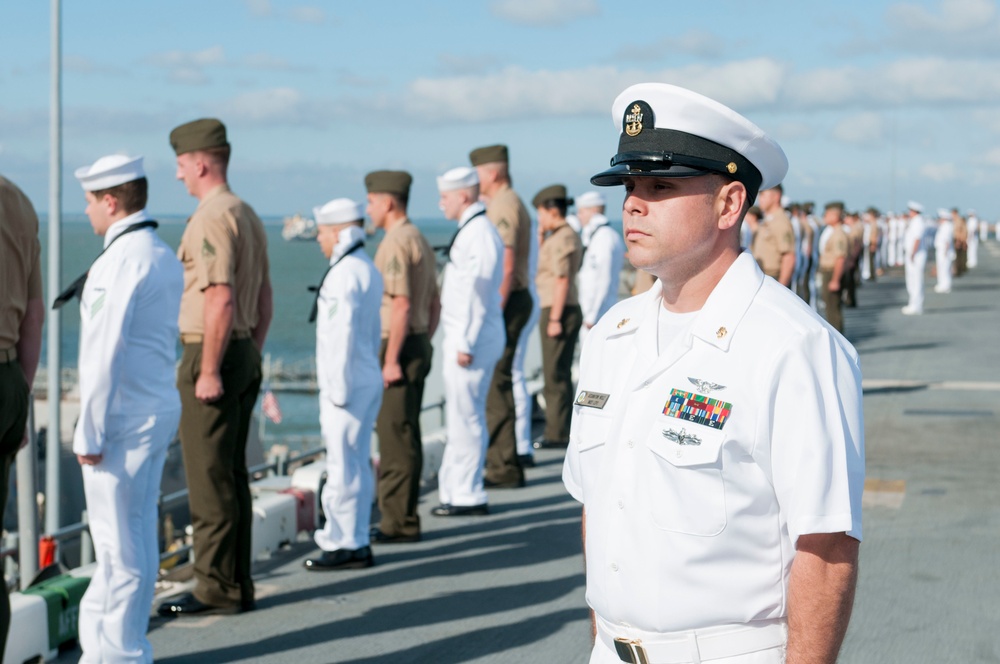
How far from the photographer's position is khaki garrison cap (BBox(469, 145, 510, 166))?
9.29m

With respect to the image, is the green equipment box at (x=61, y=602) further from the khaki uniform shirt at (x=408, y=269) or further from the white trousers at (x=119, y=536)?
the khaki uniform shirt at (x=408, y=269)

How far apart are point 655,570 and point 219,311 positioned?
3756 millimetres

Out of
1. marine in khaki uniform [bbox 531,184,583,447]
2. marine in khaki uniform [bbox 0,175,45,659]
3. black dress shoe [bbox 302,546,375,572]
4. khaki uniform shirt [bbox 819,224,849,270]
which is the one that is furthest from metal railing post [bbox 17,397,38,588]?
khaki uniform shirt [bbox 819,224,849,270]

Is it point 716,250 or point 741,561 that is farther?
point 716,250

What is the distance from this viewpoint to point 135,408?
5.05 metres

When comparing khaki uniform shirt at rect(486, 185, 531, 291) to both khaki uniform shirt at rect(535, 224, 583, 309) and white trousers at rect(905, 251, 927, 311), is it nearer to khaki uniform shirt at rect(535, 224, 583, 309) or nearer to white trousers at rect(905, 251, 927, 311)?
khaki uniform shirt at rect(535, 224, 583, 309)

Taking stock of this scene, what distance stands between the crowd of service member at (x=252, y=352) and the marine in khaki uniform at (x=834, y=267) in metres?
8.40

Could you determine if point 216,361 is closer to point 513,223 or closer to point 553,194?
point 513,223

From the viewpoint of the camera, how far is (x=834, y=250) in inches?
769

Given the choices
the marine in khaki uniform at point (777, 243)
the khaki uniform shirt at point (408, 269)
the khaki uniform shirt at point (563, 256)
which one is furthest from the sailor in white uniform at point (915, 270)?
the khaki uniform shirt at point (408, 269)

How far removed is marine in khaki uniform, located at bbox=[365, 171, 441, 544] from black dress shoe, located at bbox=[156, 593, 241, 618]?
170 cm

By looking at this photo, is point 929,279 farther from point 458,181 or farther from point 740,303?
point 740,303

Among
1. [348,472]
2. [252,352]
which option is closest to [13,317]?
[252,352]

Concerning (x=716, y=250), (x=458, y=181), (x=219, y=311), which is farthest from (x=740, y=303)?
(x=458, y=181)
